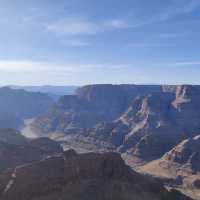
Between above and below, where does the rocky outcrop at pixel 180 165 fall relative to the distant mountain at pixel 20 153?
below

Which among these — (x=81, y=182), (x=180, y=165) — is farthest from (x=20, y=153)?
(x=180, y=165)

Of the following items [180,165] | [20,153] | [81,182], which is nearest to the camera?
[81,182]

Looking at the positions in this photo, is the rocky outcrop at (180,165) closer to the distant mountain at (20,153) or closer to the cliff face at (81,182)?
the distant mountain at (20,153)

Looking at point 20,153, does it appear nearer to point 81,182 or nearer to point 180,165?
point 81,182

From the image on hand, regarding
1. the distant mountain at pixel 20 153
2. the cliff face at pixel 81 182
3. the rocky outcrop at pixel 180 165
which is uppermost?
the cliff face at pixel 81 182

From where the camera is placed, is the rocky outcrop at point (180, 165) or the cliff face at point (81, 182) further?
the rocky outcrop at point (180, 165)

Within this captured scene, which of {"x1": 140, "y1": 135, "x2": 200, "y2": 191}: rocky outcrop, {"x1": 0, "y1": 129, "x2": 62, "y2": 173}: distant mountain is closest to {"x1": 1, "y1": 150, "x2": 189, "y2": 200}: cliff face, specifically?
{"x1": 0, "y1": 129, "x2": 62, "y2": 173}: distant mountain

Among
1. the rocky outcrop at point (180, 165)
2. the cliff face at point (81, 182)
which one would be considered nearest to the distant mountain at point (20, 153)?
the cliff face at point (81, 182)

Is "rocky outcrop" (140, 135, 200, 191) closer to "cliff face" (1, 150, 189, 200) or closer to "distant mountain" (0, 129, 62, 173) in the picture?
"distant mountain" (0, 129, 62, 173)
